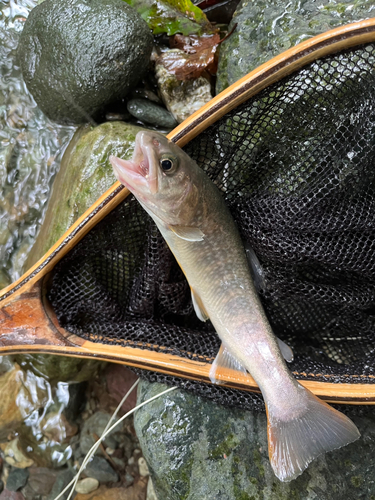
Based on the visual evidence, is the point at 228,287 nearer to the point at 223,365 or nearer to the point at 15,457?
the point at 223,365

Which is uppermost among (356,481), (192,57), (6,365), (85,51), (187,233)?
(85,51)

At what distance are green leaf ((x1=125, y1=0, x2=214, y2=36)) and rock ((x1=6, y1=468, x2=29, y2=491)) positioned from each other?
3.52 meters

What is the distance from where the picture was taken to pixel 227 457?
2129 millimetres

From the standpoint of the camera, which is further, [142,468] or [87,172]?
[142,468]

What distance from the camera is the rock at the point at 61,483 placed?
296 cm

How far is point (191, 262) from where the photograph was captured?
177cm

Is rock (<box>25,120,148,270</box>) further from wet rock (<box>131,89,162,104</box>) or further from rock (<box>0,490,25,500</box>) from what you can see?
rock (<box>0,490,25,500</box>)

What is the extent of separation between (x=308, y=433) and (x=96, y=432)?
6.43ft

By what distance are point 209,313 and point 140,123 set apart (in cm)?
166

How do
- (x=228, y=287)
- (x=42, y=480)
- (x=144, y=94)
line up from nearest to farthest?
(x=228, y=287) < (x=144, y=94) < (x=42, y=480)

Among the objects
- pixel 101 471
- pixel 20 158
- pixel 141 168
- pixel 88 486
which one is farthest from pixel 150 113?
pixel 88 486

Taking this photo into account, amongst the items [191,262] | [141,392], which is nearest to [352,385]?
[191,262]

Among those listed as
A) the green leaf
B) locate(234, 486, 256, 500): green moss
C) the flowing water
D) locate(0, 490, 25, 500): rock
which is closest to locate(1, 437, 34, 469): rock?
locate(0, 490, 25, 500): rock

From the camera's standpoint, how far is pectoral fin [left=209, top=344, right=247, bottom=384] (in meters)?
1.87
